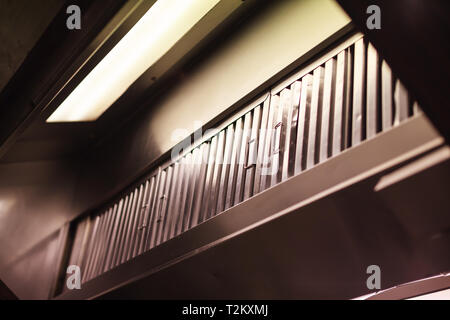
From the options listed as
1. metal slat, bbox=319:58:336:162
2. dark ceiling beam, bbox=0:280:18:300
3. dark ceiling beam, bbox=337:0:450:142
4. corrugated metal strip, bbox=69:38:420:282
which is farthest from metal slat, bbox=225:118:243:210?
dark ceiling beam, bbox=0:280:18:300

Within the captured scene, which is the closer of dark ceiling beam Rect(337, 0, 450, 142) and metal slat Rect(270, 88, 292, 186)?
dark ceiling beam Rect(337, 0, 450, 142)

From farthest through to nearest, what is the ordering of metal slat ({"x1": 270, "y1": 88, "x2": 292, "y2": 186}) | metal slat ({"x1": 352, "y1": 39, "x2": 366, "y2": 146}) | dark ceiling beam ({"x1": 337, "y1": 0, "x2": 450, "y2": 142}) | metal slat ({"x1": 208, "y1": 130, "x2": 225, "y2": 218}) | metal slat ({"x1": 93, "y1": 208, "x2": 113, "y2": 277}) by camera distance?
metal slat ({"x1": 93, "y1": 208, "x2": 113, "y2": 277})
metal slat ({"x1": 208, "y1": 130, "x2": 225, "y2": 218})
metal slat ({"x1": 270, "y1": 88, "x2": 292, "y2": 186})
metal slat ({"x1": 352, "y1": 39, "x2": 366, "y2": 146})
dark ceiling beam ({"x1": 337, "y1": 0, "x2": 450, "y2": 142})

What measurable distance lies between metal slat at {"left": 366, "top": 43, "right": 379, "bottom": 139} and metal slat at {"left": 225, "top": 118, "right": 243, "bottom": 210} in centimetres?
64

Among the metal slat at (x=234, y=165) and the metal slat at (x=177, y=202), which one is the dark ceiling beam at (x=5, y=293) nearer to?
the metal slat at (x=177, y=202)

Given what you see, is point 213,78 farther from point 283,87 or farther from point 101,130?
point 101,130

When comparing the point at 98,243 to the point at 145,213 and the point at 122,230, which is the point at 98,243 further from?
the point at 145,213

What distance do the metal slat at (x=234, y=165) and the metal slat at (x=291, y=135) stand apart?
0.91ft

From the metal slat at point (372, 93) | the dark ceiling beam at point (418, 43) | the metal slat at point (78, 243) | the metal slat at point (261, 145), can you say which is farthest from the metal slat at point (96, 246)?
the dark ceiling beam at point (418, 43)

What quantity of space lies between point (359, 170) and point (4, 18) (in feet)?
4.37

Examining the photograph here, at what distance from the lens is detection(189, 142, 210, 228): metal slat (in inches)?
88.1

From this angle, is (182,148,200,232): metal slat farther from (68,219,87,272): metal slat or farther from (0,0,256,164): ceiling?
(68,219,87,272): metal slat

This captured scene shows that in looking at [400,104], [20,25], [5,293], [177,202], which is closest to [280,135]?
[400,104]

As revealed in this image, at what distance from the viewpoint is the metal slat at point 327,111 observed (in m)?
1.78
